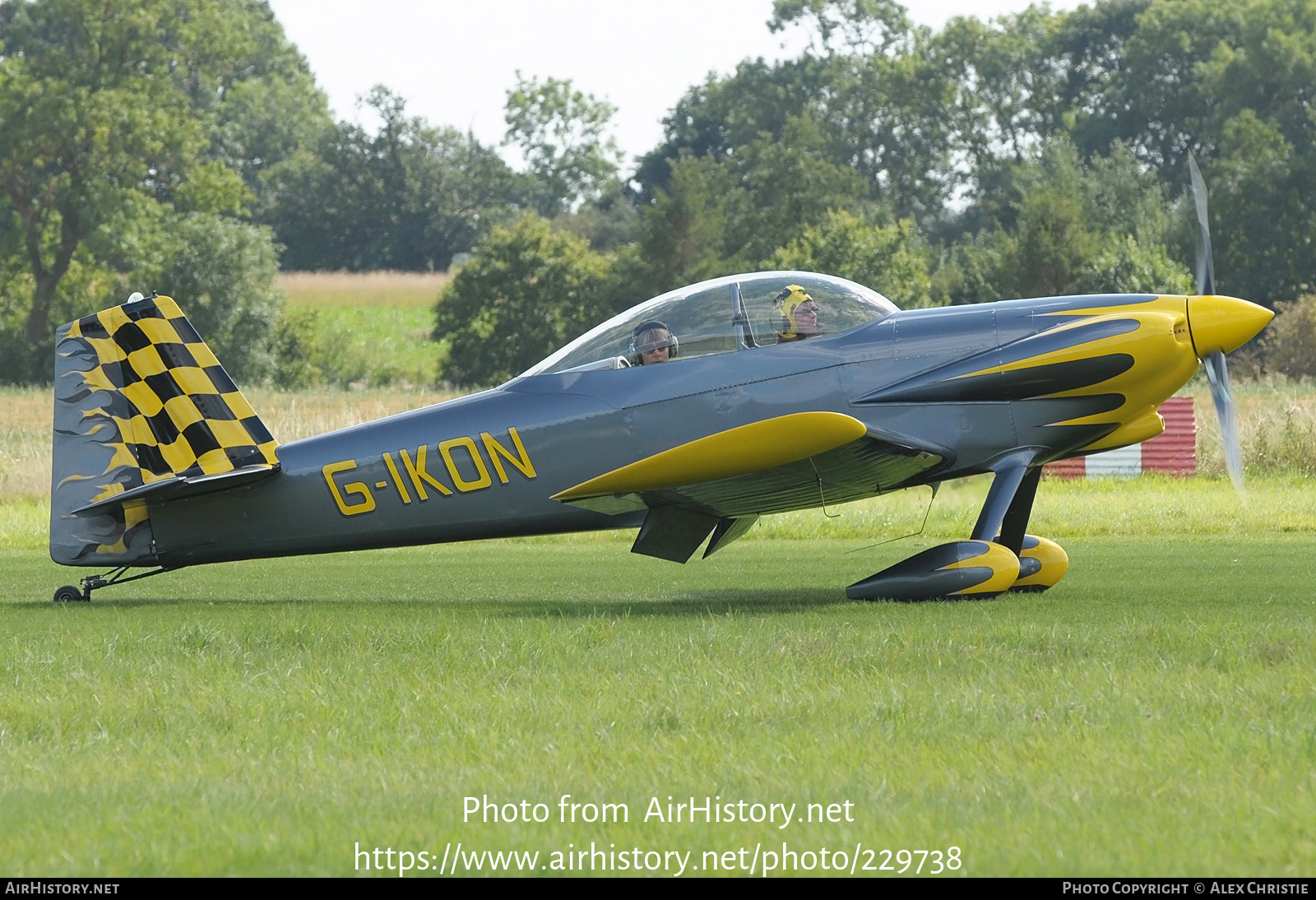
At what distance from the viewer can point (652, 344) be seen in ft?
31.5

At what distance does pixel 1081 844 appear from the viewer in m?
3.62

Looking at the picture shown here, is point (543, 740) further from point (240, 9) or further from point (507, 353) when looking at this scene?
point (240, 9)

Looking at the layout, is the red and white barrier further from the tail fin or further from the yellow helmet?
the tail fin

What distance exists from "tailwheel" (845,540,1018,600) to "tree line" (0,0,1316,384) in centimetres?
4615

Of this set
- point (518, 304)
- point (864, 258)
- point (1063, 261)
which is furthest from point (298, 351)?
point (1063, 261)

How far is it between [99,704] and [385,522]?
4.19 m

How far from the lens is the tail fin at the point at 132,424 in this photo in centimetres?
1027

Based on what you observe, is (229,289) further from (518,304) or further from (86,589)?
(86,589)

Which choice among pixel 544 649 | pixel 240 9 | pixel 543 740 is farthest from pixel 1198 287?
pixel 240 9

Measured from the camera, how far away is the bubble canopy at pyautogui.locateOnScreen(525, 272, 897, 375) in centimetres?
945

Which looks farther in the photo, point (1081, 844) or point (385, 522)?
point (385, 522)

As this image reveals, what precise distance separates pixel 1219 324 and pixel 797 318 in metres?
2.65

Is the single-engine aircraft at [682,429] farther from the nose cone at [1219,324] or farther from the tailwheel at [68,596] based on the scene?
the tailwheel at [68,596]

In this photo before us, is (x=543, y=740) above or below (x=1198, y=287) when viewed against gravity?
below
